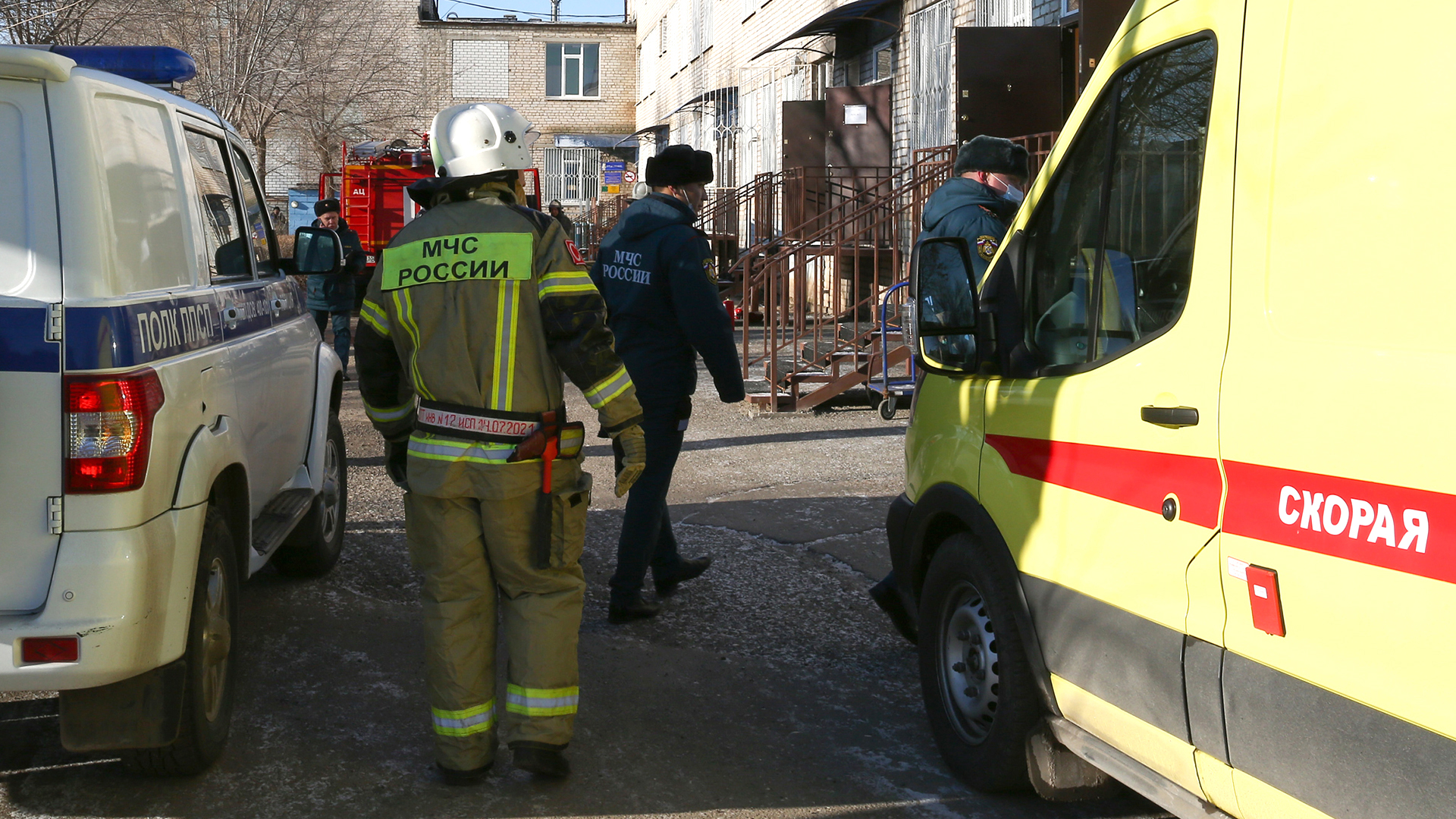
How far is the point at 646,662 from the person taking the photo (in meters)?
4.55

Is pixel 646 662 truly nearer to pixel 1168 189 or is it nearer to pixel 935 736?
pixel 935 736

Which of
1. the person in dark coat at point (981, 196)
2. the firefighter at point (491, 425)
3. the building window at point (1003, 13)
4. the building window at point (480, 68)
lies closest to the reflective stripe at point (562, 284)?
the firefighter at point (491, 425)

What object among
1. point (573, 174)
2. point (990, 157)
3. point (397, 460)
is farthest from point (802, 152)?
point (573, 174)

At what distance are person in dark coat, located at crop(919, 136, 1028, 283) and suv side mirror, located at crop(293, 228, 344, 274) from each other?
235cm

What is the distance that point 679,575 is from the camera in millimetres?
5344

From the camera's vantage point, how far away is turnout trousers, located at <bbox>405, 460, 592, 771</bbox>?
343cm

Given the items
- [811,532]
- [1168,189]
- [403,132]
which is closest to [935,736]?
[1168,189]

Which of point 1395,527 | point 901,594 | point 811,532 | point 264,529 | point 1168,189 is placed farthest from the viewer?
point 811,532

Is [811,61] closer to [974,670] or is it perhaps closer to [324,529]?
[324,529]

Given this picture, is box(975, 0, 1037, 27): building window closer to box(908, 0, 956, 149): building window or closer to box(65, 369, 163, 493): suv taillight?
box(908, 0, 956, 149): building window

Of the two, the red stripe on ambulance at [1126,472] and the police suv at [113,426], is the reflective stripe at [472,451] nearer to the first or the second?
the police suv at [113,426]

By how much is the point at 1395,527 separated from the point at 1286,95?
0.79 meters

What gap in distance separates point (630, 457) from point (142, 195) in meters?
1.45

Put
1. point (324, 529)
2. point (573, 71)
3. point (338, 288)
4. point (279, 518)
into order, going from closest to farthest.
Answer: point (279, 518), point (324, 529), point (338, 288), point (573, 71)
